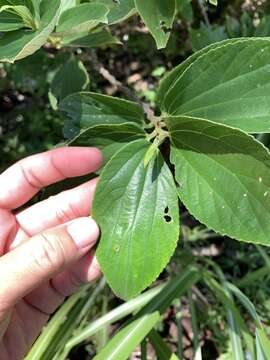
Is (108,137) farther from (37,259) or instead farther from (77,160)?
(37,259)

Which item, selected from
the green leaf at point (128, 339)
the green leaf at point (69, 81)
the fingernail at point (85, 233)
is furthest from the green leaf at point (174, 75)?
the green leaf at point (128, 339)

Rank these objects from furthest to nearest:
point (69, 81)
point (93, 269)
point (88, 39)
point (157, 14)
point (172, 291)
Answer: point (172, 291) < point (69, 81) < point (93, 269) < point (88, 39) < point (157, 14)

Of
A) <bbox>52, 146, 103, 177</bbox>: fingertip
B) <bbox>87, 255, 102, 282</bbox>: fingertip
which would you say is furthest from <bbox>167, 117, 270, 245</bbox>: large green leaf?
<bbox>87, 255, 102, 282</bbox>: fingertip

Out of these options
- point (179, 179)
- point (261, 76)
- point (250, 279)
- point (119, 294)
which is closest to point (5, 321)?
point (119, 294)

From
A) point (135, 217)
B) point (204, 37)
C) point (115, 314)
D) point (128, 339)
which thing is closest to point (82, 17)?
point (135, 217)

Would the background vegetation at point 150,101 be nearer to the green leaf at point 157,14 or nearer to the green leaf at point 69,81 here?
the green leaf at point 69,81

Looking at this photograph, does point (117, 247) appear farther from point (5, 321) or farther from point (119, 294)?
point (5, 321)
